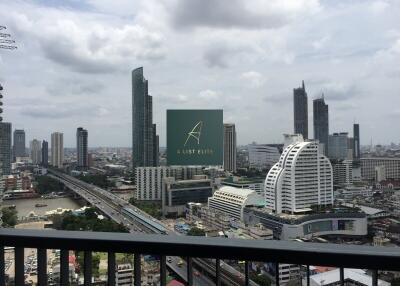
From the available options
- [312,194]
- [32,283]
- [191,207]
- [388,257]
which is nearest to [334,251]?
[388,257]

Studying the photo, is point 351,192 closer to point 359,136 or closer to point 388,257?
point 359,136

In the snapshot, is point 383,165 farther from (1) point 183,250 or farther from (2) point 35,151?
(1) point 183,250

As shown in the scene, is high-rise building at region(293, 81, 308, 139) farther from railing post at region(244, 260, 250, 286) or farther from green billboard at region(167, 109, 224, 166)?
railing post at region(244, 260, 250, 286)

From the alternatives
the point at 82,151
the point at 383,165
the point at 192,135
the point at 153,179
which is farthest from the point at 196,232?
the point at 82,151

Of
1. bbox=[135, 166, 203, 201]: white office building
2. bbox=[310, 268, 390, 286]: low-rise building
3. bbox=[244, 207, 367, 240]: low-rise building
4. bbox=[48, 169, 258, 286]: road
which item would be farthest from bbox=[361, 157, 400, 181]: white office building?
bbox=[310, 268, 390, 286]: low-rise building

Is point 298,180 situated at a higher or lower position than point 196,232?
lower

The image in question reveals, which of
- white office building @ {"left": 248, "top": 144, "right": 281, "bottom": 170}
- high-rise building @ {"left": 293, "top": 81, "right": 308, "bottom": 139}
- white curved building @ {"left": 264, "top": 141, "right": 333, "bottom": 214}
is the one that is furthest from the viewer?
white office building @ {"left": 248, "top": 144, "right": 281, "bottom": 170}
